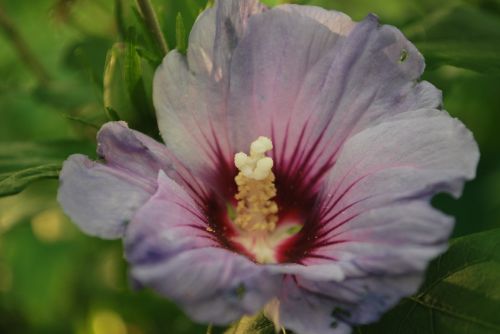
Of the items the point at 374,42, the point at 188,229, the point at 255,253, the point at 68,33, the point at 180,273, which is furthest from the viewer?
the point at 68,33

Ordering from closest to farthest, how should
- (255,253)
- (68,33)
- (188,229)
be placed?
(188,229)
(255,253)
(68,33)

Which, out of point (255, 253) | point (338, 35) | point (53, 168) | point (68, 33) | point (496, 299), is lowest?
point (68, 33)

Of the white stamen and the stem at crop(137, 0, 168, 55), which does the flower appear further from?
the stem at crop(137, 0, 168, 55)

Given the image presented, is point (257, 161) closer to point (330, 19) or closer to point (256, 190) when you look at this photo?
point (256, 190)

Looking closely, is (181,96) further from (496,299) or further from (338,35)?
(496,299)

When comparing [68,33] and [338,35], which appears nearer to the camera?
[338,35]

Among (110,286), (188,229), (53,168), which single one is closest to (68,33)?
(110,286)

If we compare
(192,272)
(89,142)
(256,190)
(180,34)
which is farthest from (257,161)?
(89,142)

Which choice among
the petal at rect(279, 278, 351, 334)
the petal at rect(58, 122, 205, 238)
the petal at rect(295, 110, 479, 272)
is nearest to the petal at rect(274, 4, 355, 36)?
the petal at rect(295, 110, 479, 272)
